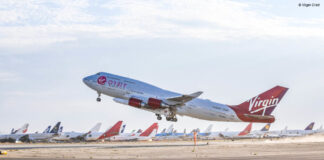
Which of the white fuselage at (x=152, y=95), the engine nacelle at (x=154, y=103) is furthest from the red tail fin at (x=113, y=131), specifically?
the engine nacelle at (x=154, y=103)

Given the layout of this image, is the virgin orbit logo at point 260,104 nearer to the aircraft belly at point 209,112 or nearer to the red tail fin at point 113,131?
the aircraft belly at point 209,112

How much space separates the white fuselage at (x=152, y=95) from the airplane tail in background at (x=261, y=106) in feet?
4.95

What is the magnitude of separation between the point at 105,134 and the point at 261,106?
4777 cm

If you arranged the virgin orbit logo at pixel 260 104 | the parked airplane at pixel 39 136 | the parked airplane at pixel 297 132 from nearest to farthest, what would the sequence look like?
the virgin orbit logo at pixel 260 104, the parked airplane at pixel 39 136, the parked airplane at pixel 297 132

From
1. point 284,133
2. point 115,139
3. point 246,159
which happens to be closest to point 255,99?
point 246,159

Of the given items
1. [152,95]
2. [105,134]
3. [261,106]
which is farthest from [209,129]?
[152,95]

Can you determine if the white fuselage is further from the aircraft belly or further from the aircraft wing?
the aircraft wing

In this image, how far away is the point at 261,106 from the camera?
7556 cm

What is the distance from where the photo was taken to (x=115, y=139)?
110875mm

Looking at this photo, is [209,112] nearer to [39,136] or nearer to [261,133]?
[39,136]

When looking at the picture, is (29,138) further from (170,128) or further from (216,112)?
(170,128)

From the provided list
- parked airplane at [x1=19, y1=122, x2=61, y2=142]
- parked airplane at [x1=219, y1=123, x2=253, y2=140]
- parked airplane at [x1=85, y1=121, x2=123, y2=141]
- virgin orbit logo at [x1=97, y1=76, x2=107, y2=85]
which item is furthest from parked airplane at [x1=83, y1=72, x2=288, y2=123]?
parked airplane at [x1=219, y1=123, x2=253, y2=140]

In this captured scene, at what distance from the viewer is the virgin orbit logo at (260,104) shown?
75.5m

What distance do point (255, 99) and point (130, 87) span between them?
21591 millimetres
